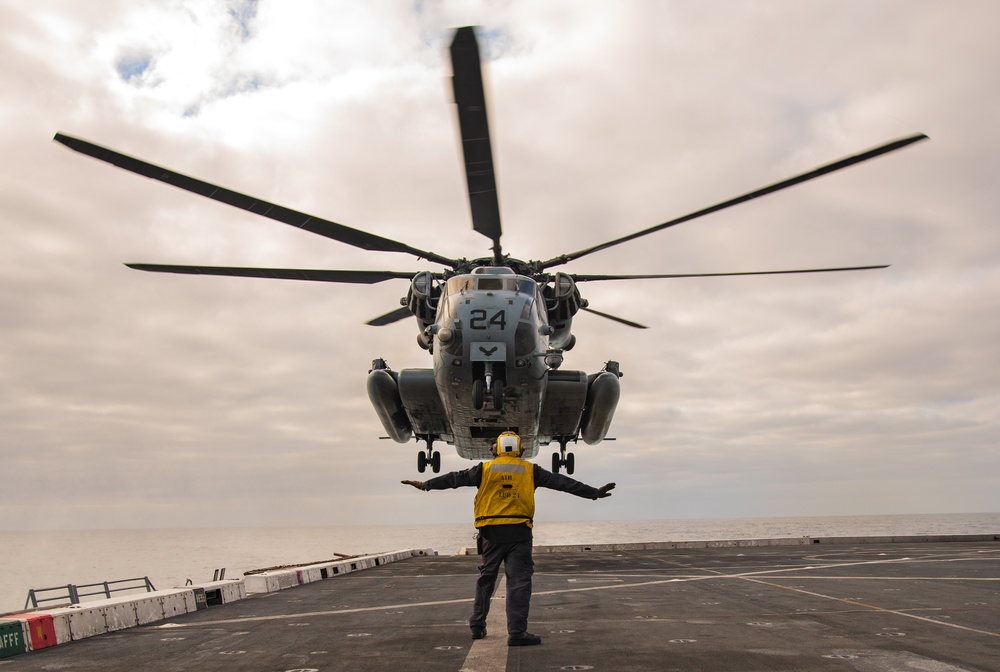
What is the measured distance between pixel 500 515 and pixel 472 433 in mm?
10697

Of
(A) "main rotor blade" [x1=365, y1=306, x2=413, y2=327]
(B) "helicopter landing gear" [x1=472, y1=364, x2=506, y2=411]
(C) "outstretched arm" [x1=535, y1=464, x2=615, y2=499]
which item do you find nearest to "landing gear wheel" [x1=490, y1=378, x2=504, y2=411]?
(B) "helicopter landing gear" [x1=472, y1=364, x2=506, y2=411]

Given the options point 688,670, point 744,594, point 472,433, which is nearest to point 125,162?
point 472,433

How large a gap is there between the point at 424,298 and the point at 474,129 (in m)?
7.98

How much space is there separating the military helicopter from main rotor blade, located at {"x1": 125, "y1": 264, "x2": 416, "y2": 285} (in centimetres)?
3

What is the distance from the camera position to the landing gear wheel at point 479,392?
16.5 meters

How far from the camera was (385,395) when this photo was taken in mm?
19391

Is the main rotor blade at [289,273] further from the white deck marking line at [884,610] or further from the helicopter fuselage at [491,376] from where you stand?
the white deck marking line at [884,610]

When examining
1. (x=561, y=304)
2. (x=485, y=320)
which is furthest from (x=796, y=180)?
(x=561, y=304)

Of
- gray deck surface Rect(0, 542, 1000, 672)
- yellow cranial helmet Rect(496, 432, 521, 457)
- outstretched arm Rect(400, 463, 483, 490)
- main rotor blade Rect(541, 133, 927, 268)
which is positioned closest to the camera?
gray deck surface Rect(0, 542, 1000, 672)

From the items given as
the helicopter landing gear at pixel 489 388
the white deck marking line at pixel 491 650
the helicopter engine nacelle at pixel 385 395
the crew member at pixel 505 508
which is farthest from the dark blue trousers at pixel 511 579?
the helicopter engine nacelle at pixel 385 395

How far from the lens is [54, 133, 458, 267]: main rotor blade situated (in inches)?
484

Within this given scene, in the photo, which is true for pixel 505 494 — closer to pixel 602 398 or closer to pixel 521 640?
pixel 521 640

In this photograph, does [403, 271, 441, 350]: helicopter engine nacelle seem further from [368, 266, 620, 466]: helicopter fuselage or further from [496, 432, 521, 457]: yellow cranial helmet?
[496, 432, 521, 457]: yellow cranial helmet

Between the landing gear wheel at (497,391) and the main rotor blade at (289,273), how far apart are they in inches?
172
